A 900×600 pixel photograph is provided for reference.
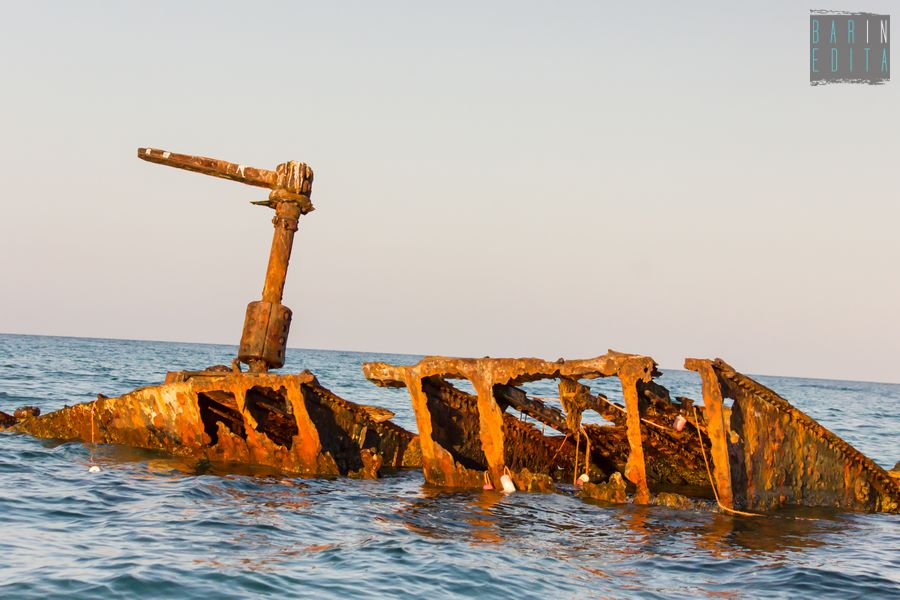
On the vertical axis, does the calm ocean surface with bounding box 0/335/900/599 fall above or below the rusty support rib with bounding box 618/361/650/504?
below

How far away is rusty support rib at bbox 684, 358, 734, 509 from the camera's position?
38.7 feet

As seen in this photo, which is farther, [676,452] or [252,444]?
[676,452]

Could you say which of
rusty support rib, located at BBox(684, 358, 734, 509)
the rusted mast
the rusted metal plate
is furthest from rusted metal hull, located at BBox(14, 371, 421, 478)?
the rusted metal plate

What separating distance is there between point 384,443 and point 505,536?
627 cm

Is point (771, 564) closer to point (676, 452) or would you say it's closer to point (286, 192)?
point (676, 452)

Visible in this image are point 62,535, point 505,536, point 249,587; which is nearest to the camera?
point 249,587

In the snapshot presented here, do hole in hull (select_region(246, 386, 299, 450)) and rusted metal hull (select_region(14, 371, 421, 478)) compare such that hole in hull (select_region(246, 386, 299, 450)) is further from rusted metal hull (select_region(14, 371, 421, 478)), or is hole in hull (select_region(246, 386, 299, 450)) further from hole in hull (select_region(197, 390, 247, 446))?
hole in hull (select_region(197, 390, 247, 446))

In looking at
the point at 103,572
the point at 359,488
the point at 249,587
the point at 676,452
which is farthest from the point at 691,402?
the point at 103,572

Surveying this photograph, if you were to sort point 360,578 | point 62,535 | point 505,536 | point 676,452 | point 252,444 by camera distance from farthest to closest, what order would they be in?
point 676,452
point 252,444
point 505,536
point 62,535
point 360,578

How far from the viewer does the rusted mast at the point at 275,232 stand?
45.4ft

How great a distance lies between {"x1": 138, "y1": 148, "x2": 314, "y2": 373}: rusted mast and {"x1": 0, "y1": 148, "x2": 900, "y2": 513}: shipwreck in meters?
0.02

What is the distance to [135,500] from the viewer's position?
11883 mm

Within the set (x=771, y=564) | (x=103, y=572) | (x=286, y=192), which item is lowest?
(x=103, y=572)

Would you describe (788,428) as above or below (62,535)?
above
